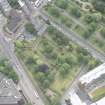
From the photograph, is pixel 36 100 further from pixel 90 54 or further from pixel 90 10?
pixel 90 10

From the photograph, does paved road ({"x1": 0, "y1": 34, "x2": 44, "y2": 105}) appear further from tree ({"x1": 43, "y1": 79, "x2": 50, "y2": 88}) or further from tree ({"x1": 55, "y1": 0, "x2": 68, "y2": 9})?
tree ({"x1": 55, "y1": 0, "x2": 68, "y2": 9})

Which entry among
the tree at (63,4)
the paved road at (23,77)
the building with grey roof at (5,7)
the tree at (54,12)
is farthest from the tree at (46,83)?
the building with grey roof at (5,7)

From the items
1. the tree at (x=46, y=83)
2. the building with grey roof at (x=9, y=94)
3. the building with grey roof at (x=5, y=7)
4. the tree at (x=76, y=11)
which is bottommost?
the tree at (x=46, y=83)

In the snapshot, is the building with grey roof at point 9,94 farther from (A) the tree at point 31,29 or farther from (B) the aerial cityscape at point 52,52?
(A) the tree at point 31,29

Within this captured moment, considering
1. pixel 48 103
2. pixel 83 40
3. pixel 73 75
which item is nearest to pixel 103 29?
pixel 83 40

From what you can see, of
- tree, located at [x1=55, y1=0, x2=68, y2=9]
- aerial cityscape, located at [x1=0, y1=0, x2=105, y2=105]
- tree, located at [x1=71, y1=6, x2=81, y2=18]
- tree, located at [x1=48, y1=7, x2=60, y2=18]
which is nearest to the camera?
aerial cityscape, located at [x1=0, y1=0, x2=105, y2=105]

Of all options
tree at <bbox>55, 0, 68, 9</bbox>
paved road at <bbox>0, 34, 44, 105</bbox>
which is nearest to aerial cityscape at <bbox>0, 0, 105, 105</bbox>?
paved road at <bbox>0, 34, 44, 105</bbox>
